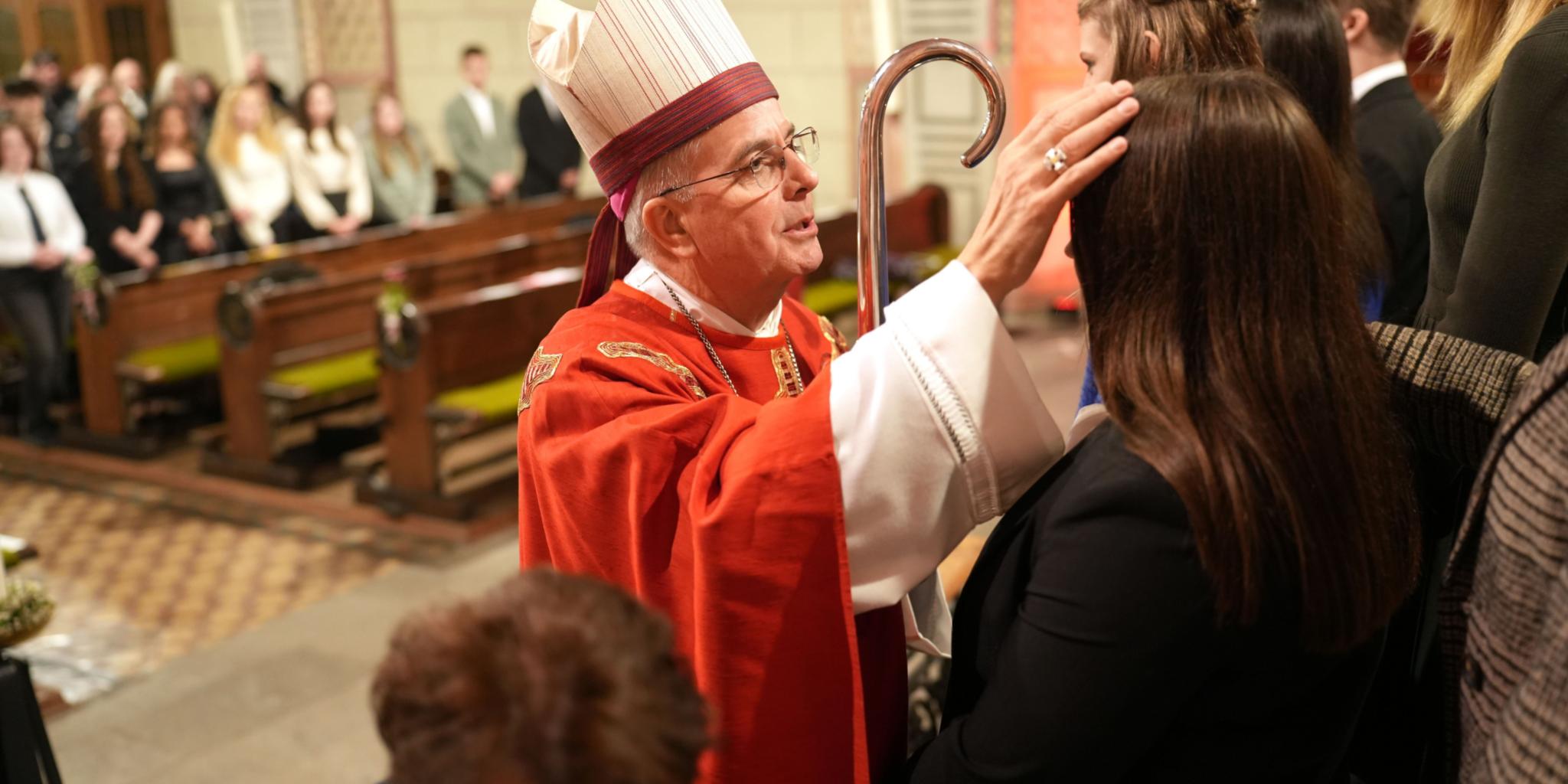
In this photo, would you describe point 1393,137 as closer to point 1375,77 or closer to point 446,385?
point 1375,77

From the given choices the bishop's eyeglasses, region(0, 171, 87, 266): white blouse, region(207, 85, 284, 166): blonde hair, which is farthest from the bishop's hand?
region(207, 85, 284, 166): blonde hair

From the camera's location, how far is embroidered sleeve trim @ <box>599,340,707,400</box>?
1586 mm

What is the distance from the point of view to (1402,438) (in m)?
1.27

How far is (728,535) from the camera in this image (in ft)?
4.31

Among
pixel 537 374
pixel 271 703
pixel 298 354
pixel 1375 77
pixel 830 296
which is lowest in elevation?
pixel 271 703

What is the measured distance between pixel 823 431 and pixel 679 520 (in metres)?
0.23

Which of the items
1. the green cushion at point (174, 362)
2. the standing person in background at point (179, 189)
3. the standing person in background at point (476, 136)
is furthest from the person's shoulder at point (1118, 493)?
the standing person in background at point (476, 136)

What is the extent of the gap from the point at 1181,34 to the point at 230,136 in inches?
287

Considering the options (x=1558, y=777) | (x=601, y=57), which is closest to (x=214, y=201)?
(x=601, y=57)

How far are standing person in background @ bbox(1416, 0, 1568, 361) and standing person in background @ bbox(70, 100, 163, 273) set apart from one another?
21.9ft

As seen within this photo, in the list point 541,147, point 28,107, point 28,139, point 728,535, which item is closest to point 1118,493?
point 728,535

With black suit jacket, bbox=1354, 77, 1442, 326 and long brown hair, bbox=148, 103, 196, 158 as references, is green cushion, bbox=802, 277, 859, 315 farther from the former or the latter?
black suit jacket, bbox=1354, 77, 1442, 326

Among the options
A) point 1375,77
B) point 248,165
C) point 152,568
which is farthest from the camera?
point 248,165

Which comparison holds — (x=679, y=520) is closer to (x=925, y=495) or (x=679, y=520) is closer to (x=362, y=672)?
(x=925, y=495)
